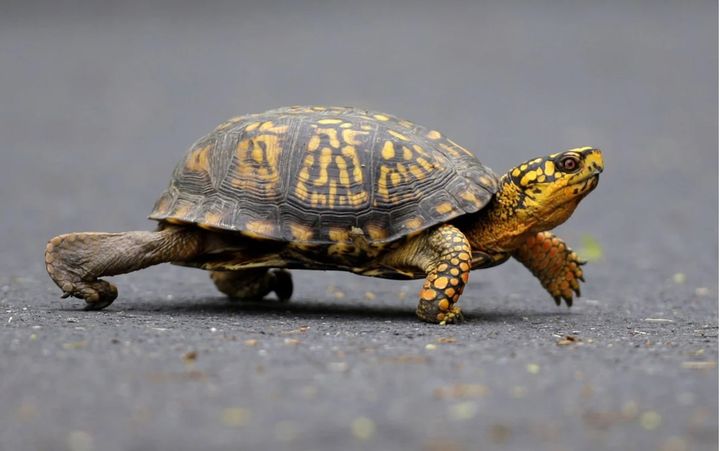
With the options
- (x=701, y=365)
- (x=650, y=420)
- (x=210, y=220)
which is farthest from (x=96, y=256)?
(x=650, y=420)

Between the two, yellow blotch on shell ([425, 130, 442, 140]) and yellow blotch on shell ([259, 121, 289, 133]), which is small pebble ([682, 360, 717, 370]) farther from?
yellow blotch on shell ([259, 121, 289, 133])

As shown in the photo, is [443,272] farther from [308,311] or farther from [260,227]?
[308,311]

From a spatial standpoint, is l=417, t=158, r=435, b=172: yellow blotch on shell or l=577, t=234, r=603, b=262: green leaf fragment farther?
l=577, t=234, r=603, b=262: green leaf fragment

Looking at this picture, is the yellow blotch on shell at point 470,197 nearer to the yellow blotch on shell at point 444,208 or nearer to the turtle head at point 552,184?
the yellow blotch on shell at point 444,208

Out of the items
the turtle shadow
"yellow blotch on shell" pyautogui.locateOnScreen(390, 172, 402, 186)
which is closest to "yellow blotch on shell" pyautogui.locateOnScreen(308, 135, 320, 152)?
"yellow blotch on shell" pyautogui.locateOnScreen(390, 172, 402, 186)

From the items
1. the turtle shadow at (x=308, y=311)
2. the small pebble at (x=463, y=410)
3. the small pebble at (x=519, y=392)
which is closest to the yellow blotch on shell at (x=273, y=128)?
the turtle shadow at (x=308, y=311)

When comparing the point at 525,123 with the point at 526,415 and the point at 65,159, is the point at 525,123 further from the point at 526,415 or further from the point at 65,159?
the point at 526,415
